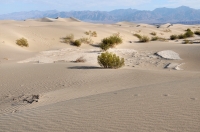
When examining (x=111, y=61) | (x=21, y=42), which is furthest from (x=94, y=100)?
(x=21, y=42)

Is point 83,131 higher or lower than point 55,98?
higher

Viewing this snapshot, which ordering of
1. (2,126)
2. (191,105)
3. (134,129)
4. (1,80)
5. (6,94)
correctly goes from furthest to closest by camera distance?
(1,80) → (6,94) → (191,105) → (2,126) → (134,129)

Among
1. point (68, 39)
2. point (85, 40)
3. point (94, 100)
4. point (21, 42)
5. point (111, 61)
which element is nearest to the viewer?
point (94, 100)

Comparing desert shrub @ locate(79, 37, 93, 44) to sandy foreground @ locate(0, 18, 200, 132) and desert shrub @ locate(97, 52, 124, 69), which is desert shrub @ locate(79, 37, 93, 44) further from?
desert shrub @ locate(97, 52, 124, 69)

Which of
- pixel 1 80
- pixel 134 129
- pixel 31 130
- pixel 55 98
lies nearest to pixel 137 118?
pixel 134 129

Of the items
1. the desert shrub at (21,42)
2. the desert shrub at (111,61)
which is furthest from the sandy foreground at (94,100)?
the desert shrub at (21,42)

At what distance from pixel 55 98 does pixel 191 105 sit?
4142 millimetres

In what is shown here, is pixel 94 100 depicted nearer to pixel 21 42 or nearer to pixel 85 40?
pixel 21 42

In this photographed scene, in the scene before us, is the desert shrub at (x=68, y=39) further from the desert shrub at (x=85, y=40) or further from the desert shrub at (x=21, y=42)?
the desert shrub at (x=21, y=42)

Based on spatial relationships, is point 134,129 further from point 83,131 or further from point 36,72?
point 36,72

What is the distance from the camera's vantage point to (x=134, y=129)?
165 inches

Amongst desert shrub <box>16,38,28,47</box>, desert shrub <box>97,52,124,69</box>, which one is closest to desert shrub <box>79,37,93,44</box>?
desert shrub <box>16,38,28,47</box>

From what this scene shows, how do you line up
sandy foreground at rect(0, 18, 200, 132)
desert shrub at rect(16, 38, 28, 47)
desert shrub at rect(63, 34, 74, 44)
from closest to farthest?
sandy foreground at rect(0, 18, 200, 132) → desert shrub at rect(16, 38, 28, 47) → desert shrub at rect(63, 34, 74, 44)

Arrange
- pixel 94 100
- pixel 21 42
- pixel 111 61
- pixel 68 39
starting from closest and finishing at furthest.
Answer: pixel 94 100 < pixel 111 61 < pixel 21 42 < pixel 68 39
